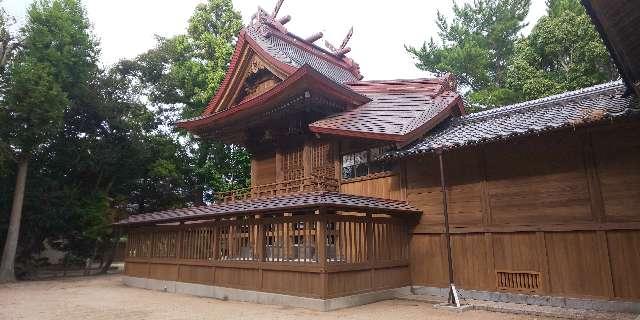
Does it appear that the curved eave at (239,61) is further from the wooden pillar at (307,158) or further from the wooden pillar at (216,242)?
the wooden pillar at (216,242)

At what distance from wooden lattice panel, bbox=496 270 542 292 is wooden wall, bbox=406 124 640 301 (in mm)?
91

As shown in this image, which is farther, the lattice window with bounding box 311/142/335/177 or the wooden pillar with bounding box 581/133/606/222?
the lattice window with bounding box 311/142/335/177

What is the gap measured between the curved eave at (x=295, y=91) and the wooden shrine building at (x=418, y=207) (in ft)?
0.17

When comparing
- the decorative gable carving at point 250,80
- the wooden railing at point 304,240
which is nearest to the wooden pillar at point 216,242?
the wooden railing at point 304,240

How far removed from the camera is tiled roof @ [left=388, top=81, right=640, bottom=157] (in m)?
8.95

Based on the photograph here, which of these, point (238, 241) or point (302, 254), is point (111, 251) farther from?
point (302, 254)

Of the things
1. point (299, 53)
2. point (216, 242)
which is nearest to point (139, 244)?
point (216, 242)

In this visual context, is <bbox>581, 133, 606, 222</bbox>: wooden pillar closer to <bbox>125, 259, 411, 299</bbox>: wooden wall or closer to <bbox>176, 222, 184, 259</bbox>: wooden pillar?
<bbox>125, 259, 411, 299</bbox>: wooden wall

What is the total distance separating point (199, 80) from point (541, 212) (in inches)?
865

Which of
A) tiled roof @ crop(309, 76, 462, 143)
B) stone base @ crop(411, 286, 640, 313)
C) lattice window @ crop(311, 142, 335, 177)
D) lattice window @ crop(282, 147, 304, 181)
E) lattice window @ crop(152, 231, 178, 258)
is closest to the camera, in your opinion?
stone base @ crop(411, 286, 640, 313)

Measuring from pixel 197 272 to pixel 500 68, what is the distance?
26.3m

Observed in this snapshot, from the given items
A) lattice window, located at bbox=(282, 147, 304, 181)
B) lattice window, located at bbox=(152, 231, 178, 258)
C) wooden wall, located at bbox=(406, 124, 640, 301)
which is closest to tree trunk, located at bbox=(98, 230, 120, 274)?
lattice window, located at bbox=(152, 231, 178, 258)

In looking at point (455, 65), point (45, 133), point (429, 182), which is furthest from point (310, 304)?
point (455, 65)

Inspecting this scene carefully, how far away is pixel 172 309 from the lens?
10.2 meters
